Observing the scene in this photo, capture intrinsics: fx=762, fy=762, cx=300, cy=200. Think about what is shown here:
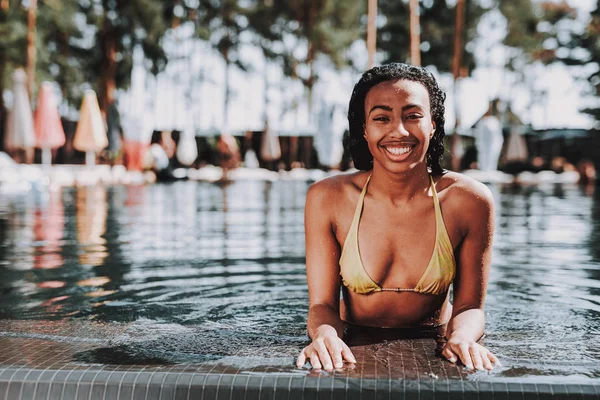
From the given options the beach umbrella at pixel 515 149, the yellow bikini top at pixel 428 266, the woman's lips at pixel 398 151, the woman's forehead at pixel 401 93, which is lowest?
the yellow bikini top at pixel 428 266

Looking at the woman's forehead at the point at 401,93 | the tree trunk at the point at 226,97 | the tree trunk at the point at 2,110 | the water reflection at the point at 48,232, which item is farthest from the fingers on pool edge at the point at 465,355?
the tree trunk at the point at 226,97

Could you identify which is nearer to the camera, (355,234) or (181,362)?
(181,362)

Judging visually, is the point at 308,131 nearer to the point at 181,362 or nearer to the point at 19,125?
the point at 19,125

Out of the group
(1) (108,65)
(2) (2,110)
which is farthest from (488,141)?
(2) (2,110)

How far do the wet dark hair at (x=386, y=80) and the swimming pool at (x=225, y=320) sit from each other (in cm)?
72

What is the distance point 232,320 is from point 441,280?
41.7 inches

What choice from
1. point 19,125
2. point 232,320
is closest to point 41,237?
point 232,320

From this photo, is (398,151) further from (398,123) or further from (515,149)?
(515,149)

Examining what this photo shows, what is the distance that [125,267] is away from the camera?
543 cm

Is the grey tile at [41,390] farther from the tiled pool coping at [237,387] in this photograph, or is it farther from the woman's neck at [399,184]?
the woman's neck at [399,184]

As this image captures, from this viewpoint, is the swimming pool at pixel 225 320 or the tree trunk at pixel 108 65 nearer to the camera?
the swimming pool at pixel 225 320

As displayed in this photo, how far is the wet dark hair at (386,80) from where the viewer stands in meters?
2.72

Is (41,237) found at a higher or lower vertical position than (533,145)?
lower

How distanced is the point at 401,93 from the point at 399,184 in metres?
0.36
